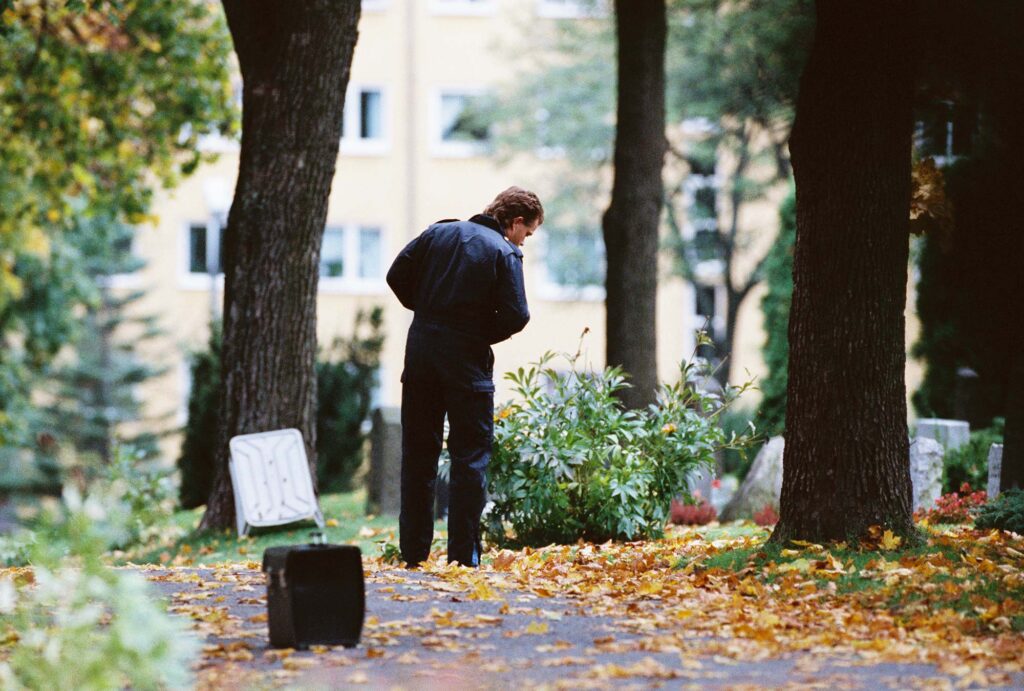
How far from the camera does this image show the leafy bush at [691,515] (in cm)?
1285

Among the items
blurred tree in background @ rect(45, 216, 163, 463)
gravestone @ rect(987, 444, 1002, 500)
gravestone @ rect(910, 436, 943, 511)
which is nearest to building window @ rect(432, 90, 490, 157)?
blurred tree in background @ rect(45, 216, 163, 463)

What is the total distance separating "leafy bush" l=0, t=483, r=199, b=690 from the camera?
4.11m

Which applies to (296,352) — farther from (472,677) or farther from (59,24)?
(59,24)

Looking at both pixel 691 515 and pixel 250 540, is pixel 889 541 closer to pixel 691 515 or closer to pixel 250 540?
pixel 250 540

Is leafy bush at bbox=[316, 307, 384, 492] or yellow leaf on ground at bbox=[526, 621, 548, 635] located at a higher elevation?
yellow leaf on ground at bbox=[526, 621, 548, 635]

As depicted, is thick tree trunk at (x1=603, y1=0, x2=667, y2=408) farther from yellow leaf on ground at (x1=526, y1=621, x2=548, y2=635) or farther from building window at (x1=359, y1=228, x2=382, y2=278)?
building window at (x1=359, y1=228, x2=382, y2=278)

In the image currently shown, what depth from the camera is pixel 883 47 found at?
754cm

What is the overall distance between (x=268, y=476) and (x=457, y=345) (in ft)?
13.3

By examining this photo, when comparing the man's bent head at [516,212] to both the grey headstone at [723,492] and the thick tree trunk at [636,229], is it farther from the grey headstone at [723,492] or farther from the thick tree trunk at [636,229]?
the grey headstone at [723,492]

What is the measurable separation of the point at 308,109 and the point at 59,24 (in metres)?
7.44

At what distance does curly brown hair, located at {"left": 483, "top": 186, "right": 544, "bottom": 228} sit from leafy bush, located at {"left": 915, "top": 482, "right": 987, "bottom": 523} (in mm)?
3893

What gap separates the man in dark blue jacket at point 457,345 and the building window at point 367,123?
26.0 metres

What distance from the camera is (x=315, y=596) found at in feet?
17.6

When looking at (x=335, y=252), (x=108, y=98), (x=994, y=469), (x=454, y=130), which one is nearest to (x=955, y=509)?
(x=994, y=469)
